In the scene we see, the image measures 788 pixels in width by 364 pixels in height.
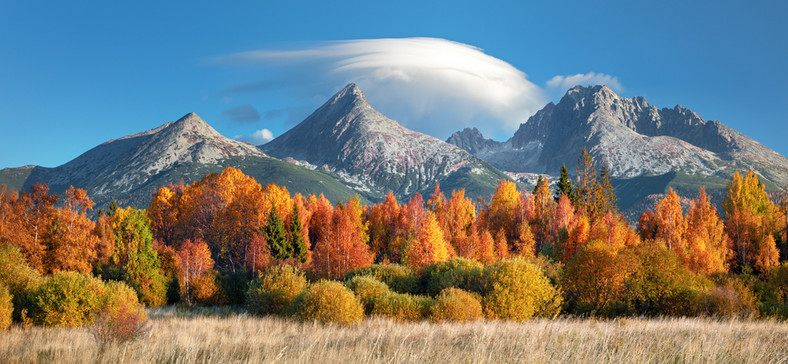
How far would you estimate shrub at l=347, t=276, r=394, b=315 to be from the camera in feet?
82.1

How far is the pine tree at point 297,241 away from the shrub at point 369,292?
2874cm

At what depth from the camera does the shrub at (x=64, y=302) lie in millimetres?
24016

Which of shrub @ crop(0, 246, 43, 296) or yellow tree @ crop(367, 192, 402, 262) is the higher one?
yellow tree @ crop(367, 192, 402, 262)

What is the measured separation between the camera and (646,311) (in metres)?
28.7

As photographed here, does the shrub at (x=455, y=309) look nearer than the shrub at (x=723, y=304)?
Yes

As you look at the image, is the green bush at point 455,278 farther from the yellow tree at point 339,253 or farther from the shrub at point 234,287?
the shrub at point 234,287

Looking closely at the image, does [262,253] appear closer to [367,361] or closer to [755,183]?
[367,361]

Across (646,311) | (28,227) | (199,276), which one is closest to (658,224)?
(646,311)

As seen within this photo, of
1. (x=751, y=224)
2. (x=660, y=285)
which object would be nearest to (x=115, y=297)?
(x=660, y=285)

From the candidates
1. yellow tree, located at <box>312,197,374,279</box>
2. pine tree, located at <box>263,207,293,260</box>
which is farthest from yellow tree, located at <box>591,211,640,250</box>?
pine tree, located at <box>263,207,293,260</box>

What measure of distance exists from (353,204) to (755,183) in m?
71.2

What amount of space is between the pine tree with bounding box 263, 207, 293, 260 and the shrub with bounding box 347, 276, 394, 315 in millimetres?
27341

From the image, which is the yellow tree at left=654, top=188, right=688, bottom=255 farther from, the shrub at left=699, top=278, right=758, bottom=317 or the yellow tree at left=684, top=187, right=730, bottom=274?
the shrub at left=699, top=278, right=758, bottom=317

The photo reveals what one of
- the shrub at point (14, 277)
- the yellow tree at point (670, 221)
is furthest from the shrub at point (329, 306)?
the yellow tree at point (670, 221)
